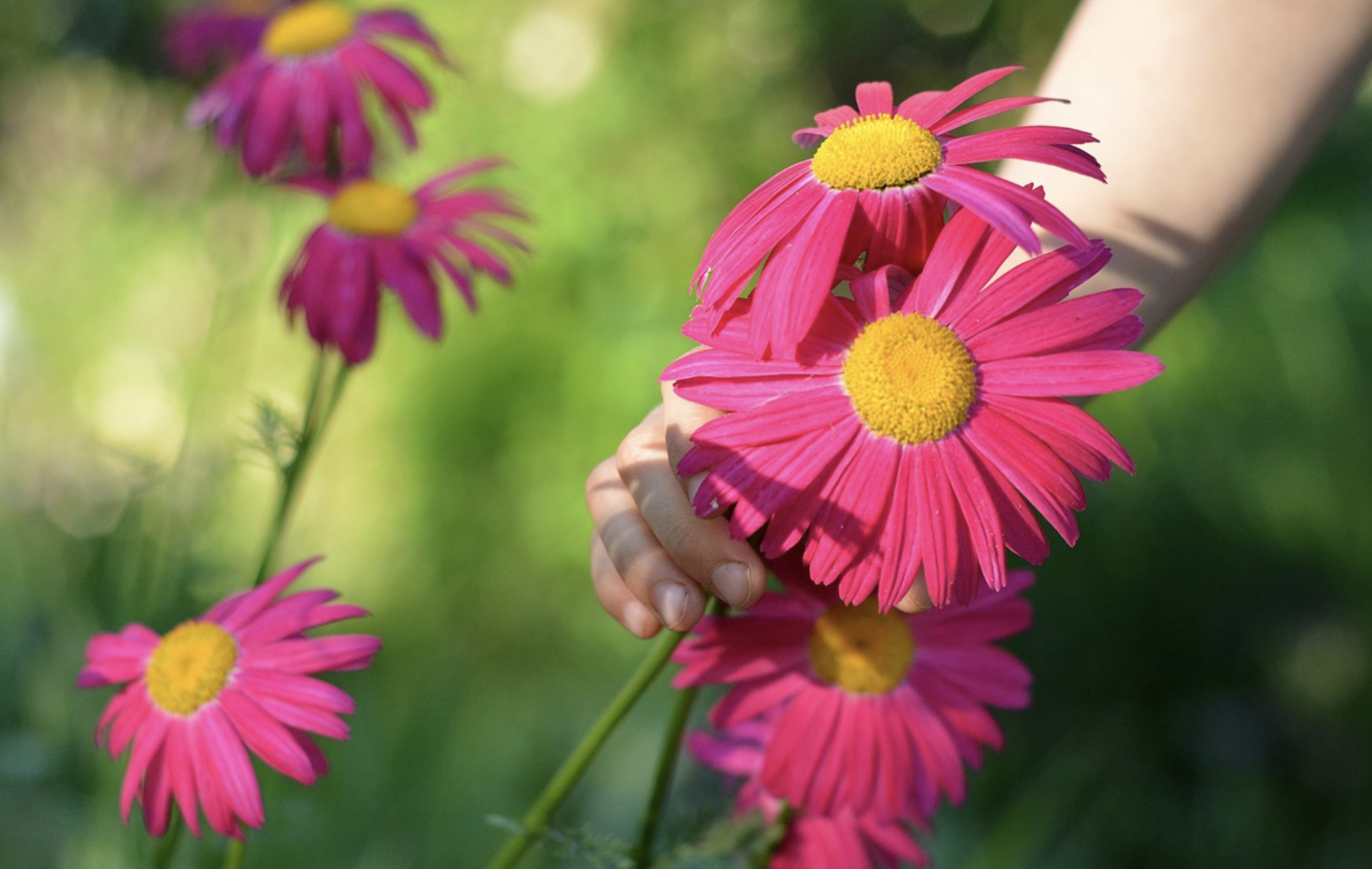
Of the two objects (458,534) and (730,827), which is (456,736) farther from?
(730,827)

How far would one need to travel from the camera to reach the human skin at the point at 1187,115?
2.23ft

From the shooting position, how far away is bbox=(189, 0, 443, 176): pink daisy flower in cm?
85

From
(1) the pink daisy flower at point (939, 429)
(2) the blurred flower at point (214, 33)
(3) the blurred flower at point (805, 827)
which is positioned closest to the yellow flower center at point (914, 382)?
(1) the pink daisy flower at point (939, 429)

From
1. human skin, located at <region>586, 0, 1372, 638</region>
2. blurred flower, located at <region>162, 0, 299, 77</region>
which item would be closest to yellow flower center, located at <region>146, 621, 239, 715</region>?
human skin, located at <region>586, 0, 1372, 638</region>

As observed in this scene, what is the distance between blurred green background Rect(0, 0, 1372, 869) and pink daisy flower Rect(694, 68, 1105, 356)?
43cm

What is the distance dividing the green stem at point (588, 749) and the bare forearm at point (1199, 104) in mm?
378

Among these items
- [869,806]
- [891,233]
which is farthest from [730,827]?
[891,233]

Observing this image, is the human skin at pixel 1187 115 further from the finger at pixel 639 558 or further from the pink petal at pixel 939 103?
the finger at pixel 639 558

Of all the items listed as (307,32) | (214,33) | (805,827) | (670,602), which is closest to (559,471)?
(214,33)

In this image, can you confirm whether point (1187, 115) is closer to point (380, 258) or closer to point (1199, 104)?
point (1199, 104)

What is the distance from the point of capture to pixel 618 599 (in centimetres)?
54

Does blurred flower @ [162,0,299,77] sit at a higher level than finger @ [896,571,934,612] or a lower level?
higher

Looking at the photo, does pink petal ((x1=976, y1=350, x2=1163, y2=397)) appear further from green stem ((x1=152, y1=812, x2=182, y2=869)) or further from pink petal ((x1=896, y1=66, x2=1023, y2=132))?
green stem ((x1=152, y1=812, x2=182, y2=869))

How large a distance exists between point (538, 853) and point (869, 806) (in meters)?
0.71
